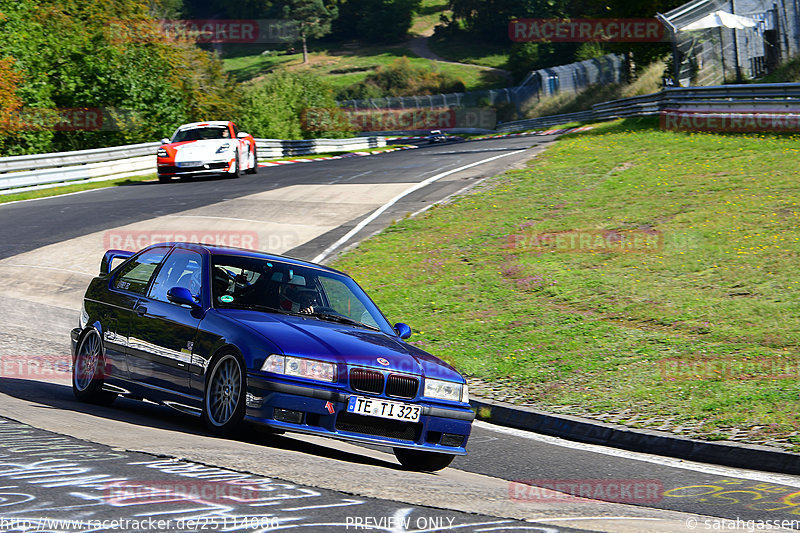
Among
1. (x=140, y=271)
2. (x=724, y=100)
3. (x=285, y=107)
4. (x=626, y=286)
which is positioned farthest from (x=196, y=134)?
(x=285, y=107)

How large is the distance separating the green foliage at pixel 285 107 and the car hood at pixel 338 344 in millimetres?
44557

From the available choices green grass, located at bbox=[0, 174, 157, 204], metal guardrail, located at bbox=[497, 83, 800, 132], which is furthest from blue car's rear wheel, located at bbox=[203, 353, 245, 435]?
metal guardrail, located at bbox=[497, 83, 800, 132]

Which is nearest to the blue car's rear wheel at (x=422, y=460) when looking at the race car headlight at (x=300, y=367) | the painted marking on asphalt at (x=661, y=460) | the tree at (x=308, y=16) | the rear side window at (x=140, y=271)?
the race car headlight at (x=300, y=367)

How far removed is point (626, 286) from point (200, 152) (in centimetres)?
1751

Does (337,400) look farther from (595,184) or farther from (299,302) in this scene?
(595,184)

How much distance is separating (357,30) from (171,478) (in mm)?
139826

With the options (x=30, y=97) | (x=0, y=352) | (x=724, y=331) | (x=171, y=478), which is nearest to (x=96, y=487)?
(x=171, y=478)

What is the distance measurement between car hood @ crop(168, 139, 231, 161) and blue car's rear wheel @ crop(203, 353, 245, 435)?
21.6 m

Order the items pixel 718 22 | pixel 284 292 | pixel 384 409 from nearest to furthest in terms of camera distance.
Result: pixel 384 409 < pixel 284 292 < pixel 718 22

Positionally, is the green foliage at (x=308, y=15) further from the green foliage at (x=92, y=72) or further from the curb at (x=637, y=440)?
the curb at (x=637, y=440)

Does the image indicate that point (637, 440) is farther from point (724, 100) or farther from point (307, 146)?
point (307, 146)

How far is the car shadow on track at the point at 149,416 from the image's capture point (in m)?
6.92

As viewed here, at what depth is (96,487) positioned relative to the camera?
4.92m

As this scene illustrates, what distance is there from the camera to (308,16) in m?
134
